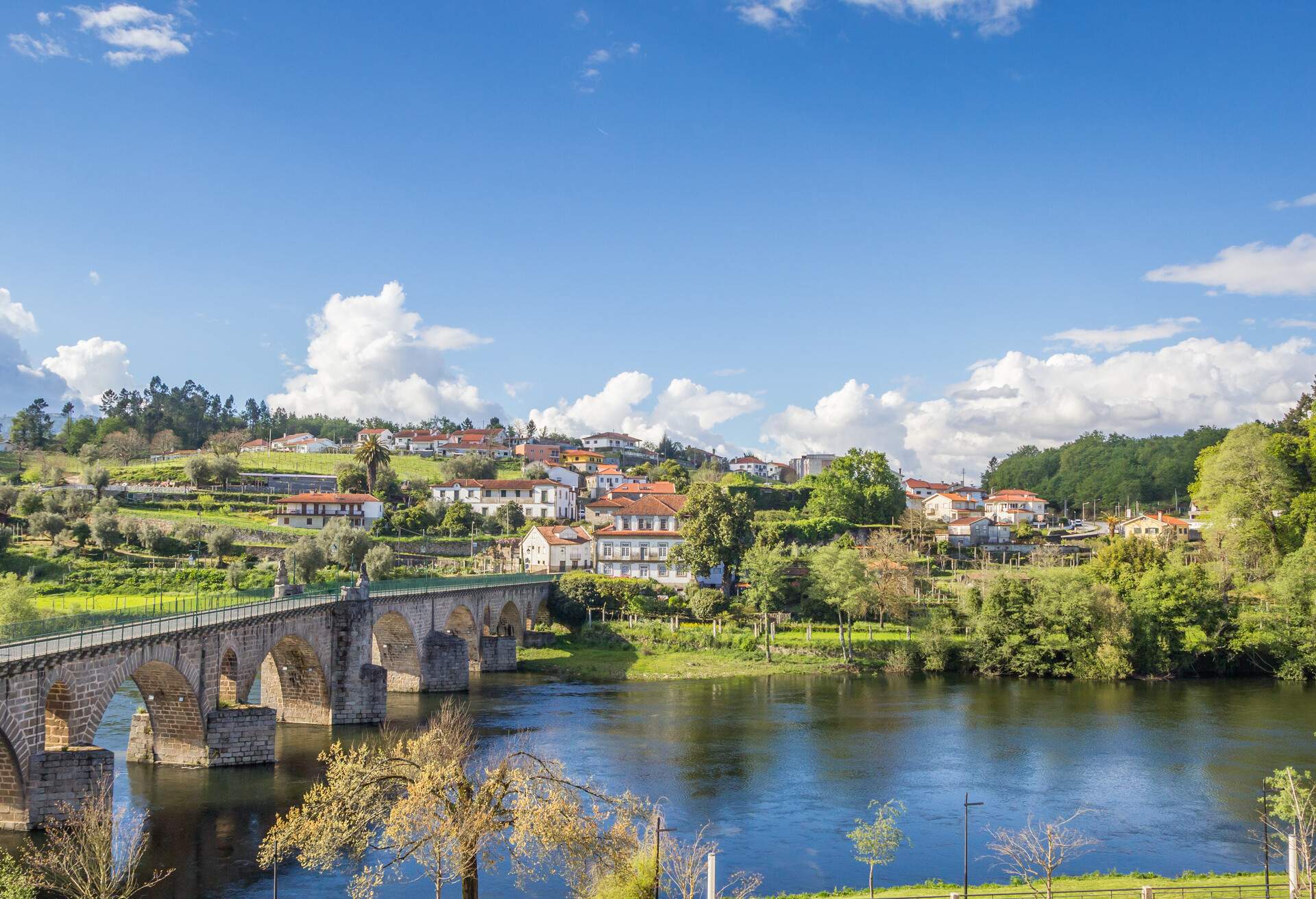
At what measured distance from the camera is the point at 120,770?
39781 mm

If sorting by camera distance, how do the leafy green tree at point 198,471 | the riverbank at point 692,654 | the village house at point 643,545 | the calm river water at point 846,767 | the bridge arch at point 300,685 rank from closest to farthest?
the calm river water at point 846,767 < the bridge arch at point 300,685 < the riverbank at point 692,654 < the village house at point 643,545 < the leafy green tree at point 198,471

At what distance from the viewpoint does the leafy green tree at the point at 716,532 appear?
82.9 metres

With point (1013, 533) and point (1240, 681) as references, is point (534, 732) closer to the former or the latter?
point (1240, 681)

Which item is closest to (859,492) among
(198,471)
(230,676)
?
(230,676)

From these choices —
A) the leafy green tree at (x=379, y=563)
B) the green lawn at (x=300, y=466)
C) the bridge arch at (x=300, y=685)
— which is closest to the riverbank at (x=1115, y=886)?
the bridge arch at (x=300, y=685)

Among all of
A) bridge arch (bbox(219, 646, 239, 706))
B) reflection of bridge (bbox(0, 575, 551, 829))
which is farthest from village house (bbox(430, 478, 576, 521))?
bridge arch (bbox(219, 646, 239, 706))

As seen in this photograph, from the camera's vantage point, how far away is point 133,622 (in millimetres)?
37281

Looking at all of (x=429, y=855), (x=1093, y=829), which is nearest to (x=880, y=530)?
(x=1093, y=829)

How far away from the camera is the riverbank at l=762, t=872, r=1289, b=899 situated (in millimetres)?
26497

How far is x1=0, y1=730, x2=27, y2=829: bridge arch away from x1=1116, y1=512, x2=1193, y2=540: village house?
100m

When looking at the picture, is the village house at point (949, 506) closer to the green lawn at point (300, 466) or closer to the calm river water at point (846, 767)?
the green lawn at point (300, 466)

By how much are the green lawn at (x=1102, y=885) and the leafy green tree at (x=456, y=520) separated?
87528 millimetres

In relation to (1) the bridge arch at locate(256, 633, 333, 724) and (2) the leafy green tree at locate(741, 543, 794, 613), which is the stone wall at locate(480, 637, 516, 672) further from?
(1) the bridge arch at locate(256, 633, 333, 724)

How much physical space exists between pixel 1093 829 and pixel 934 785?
6891 millimetres
